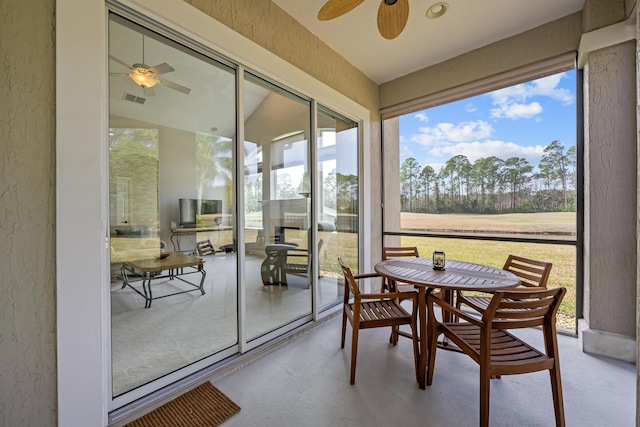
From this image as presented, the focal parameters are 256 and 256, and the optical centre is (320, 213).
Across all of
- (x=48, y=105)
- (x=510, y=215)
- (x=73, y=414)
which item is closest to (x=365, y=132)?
(x=510, y=215)

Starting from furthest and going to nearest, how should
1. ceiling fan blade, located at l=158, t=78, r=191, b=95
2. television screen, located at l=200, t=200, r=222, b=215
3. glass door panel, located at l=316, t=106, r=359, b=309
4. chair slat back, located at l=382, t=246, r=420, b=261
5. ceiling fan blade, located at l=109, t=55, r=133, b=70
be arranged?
glass door panel, located at l=316, t=106, r=359, b=309 → chair slat back, located at l=382, t=246, r=420, b=261 → television screen, located at l=200, t=200, r=222, b=215 → ceiling fan blade, located at l=158, t=78, r=191, b=95 → ceiling fan blade, located at l=109, t=55, r=133, b=70

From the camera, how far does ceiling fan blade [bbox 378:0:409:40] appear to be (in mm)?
1849

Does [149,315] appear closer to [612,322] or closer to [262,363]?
[262,363]

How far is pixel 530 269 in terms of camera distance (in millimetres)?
2211

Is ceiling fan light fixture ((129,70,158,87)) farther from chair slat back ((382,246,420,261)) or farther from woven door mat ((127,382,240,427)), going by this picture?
chair slat back ((382,246,420,261))

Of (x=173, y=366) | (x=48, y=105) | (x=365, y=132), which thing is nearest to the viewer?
(x=48, y=105)

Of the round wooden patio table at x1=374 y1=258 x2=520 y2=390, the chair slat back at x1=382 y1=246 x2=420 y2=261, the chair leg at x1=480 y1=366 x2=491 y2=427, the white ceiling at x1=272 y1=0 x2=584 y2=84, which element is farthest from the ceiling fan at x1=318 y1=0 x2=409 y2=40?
the chair leg at x1=480 y1=366 x2=491 y2=427

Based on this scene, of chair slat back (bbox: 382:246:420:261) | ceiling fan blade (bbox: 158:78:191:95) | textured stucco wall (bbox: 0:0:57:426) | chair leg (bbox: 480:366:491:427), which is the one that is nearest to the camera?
textured stucco wall (bbox: 0:0:57:426)

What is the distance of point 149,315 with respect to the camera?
1872mm

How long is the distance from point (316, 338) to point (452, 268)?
143 cm

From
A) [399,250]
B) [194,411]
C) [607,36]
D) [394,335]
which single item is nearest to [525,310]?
[394,335]

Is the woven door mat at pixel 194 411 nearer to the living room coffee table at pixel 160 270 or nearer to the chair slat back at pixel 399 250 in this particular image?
the living room coffee table at pixel 160 270

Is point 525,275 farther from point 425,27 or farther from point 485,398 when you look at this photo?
point 425,27

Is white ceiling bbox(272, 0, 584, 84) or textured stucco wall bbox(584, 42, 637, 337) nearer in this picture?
textured stucco wall bbox(584, 42, 637, 337)
